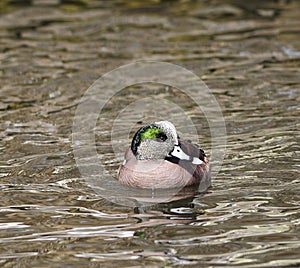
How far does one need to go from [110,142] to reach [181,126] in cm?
98

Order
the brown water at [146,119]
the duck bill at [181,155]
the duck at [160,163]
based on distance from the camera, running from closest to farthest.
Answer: the brown water at [146,119] < the duck at [160,163] < the duck bill at [181,155]

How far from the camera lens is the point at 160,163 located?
8586 millimetres

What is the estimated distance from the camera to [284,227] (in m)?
7.37

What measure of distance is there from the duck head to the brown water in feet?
1.64

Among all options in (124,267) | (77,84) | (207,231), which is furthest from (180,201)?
(77,84)

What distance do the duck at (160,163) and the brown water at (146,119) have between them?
265 millimetres

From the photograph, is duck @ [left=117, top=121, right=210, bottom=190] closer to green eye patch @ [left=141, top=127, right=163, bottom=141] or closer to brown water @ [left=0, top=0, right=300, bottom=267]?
green eye patch @ [left=141, top=127, right=163, bottom=141]

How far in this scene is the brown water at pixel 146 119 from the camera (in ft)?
23.2

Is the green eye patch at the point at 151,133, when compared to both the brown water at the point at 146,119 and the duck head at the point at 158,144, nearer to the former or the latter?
the duck head at the point at 158,144

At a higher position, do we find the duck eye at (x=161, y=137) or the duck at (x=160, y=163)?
the duck eye at (x=161, y=137)

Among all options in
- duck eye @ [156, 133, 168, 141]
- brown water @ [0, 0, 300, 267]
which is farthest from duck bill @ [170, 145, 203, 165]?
brown water @ [0, 0, 300, 267]

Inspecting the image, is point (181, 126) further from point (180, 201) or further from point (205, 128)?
point (180, 201)

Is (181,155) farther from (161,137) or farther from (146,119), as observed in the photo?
(146,119)

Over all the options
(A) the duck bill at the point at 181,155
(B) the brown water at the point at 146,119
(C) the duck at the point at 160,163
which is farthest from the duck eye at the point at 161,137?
(B) the brown water at the point at 146,119
